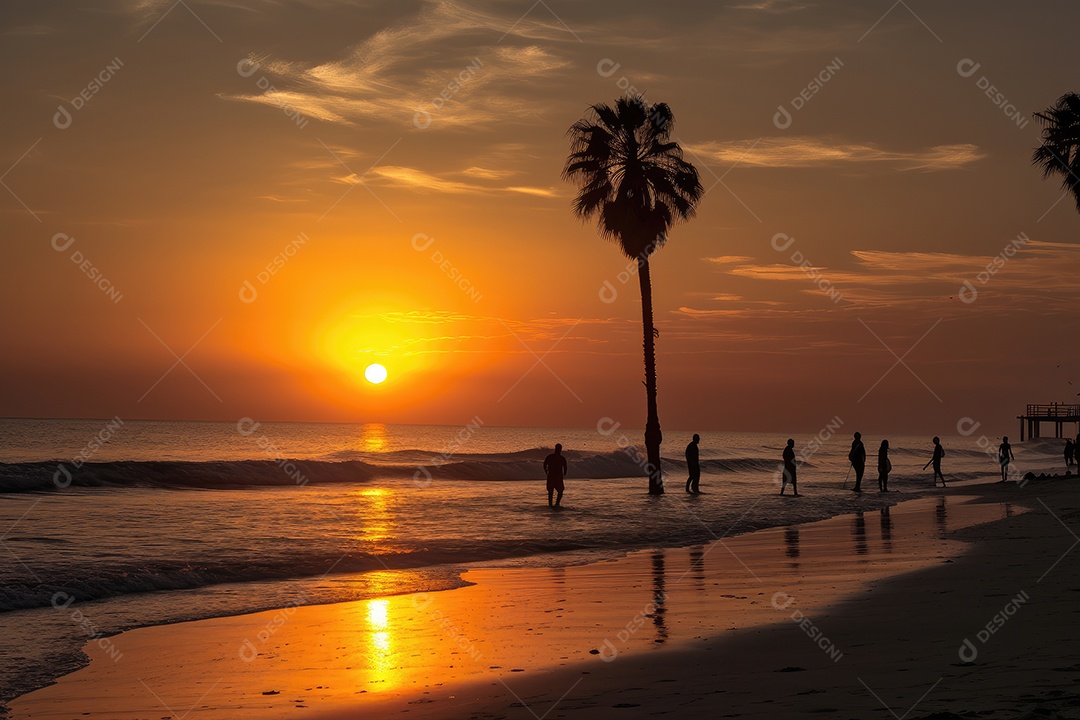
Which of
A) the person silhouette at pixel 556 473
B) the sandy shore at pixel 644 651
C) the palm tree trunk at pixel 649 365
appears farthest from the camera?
the palm tree trunk at pixel 649 365

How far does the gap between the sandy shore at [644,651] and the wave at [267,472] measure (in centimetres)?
2701

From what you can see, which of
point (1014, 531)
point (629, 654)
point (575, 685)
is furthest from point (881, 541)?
point (575, 685)

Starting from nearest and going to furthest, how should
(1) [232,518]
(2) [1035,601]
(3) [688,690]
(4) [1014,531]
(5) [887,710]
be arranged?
(5) [887,710], (3) [688,690], (2) [1035,601], (4) [1014,531], (1) [232,518]

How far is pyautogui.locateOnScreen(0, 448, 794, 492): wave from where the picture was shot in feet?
119

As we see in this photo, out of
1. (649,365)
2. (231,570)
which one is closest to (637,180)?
(649,365)

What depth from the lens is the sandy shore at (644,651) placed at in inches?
251

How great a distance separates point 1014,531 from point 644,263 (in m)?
19.4

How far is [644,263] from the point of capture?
34.7m

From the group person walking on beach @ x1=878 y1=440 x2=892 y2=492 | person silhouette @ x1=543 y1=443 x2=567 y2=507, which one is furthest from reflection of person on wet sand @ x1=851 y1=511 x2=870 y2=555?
person walking on beach @ x1=878 y1=440 x2=892 y2=492

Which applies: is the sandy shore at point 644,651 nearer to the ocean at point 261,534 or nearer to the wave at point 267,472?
the ocean at point 261,534

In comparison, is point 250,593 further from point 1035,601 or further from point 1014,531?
point 1014,531

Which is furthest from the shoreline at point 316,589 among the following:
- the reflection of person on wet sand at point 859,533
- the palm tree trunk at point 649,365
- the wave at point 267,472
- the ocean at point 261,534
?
the wave at point 267,472

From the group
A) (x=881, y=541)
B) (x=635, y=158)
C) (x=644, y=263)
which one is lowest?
(x=881, y=541)

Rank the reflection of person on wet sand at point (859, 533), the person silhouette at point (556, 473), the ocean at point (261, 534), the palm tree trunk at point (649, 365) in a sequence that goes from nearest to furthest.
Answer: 1. the ocean at point (261, 534)
2. the reflection of person on wet sand at point (859, 533)
3. the person silhouette at point (556, 473)
4. the palm tree trunk at point (649, 365)
